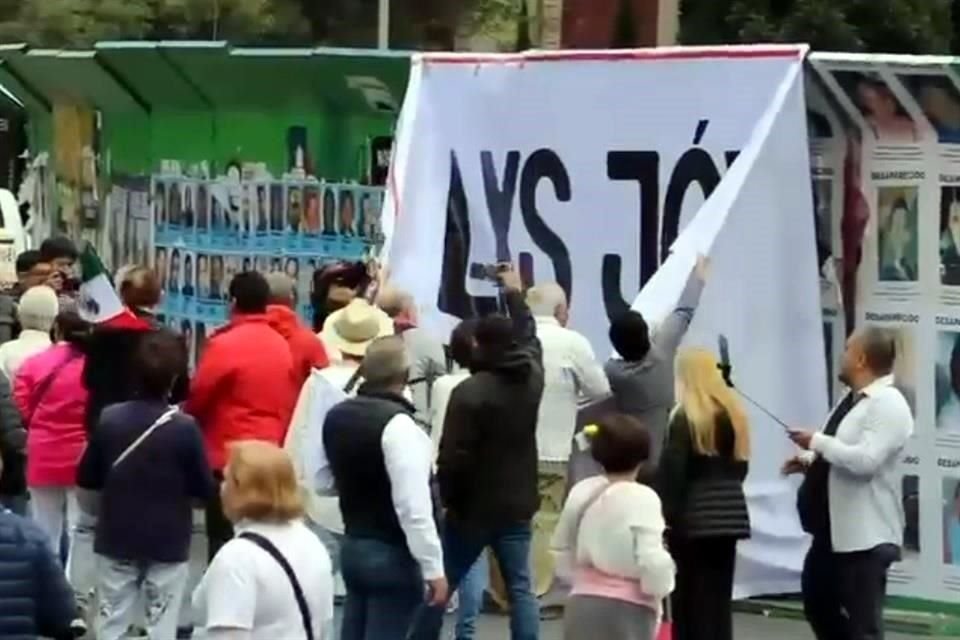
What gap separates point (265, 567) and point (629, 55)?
20.6ft

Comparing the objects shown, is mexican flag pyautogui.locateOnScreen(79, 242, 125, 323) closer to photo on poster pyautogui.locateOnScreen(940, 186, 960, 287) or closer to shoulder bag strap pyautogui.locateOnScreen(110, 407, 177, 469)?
shoulder bag strap pyautogui.locateOnScreen(110, 407, 177, 469)

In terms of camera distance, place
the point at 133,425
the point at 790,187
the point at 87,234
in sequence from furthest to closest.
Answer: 1. the point at 87,234
2. the point at 790,187
3. the point at 133,425

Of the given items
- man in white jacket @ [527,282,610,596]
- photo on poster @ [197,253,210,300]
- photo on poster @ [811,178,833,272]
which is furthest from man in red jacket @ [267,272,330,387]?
photo on poster @ [197,253,210,300]

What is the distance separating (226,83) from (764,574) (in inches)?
267

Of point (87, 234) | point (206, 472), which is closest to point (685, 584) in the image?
point (206, 472)

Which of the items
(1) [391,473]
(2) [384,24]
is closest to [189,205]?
(1) [391,473]

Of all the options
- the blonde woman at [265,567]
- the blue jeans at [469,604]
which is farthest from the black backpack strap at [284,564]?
the blue jeans at [469,604]

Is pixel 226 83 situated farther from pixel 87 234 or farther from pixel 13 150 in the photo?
pixel 13 150

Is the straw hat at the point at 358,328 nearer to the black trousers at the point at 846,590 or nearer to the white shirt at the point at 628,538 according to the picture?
the black trousers at the point at 846,590

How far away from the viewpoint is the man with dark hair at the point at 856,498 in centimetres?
1081

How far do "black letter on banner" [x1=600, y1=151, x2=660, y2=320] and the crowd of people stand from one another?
34 cm

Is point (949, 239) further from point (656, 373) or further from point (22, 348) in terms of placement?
point (22, 348)

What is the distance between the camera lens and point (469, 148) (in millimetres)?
14156

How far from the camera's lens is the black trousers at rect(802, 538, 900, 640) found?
10.8 metres
